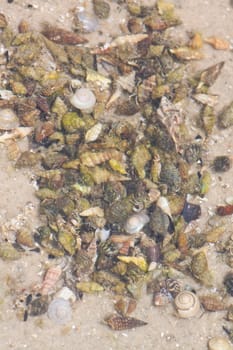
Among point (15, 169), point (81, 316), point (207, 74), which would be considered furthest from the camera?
point (207, 74)

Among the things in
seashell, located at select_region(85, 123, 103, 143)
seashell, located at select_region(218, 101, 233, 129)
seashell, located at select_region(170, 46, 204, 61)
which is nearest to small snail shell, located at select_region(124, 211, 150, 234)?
seashell, located at select_region(85, 123, 103, 143)

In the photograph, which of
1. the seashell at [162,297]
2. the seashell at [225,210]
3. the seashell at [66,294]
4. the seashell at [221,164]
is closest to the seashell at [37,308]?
the seashell at [66,294]

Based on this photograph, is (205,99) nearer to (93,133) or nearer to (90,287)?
(93,133)

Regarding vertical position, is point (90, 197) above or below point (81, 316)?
above

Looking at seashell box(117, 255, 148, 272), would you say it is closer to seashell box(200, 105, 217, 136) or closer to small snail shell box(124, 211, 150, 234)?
small snail shell box(124, 211, 150, 234)

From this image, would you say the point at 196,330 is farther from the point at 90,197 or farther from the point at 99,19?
the point at 99,19

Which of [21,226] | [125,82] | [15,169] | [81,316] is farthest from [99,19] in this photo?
[81,316]

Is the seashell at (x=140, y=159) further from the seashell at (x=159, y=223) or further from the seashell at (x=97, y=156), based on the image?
the seashell at (x=159, y=223)

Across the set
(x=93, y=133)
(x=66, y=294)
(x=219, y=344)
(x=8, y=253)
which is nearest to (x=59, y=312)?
(x=66, y=294)
